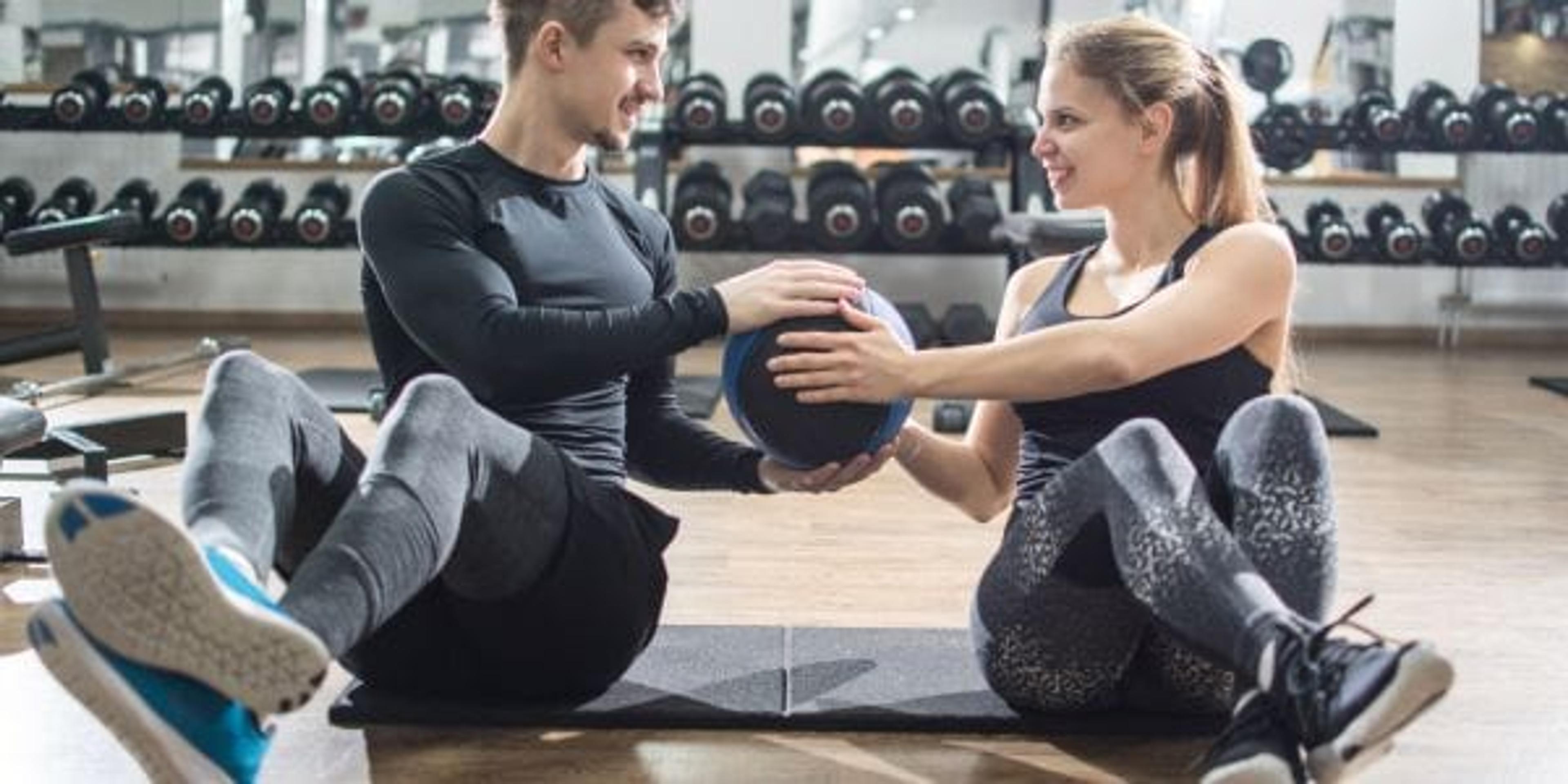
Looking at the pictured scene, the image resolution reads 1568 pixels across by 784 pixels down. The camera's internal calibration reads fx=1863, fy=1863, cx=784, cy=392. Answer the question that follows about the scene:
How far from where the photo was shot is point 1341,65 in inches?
248

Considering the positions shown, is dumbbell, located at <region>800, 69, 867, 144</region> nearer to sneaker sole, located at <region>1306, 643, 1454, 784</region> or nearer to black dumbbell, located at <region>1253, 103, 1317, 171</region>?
black dumbbell, located at <region>1253, 103, 1317, 171</region>

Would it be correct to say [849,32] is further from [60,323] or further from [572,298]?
[572,298]

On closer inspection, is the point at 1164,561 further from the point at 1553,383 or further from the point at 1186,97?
the point at 1553,383

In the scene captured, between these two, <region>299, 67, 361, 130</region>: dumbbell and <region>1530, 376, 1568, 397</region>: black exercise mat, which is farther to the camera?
<region>299, 67, 361, 130</region>: dumbbell

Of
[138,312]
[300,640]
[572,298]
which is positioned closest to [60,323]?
[138,312]

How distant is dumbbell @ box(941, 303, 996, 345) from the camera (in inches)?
213

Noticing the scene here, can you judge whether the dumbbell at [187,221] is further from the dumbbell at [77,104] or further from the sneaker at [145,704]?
the sneaker at [145,704]

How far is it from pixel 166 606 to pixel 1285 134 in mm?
4745

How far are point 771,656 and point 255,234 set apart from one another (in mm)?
3516

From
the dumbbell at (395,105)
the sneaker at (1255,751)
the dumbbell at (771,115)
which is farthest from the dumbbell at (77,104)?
the sneaker at (1255,751)

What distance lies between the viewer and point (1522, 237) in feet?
18.3

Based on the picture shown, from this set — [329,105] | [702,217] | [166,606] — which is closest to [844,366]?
[166,606]

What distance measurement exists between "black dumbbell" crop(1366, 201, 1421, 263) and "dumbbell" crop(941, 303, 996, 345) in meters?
1.18

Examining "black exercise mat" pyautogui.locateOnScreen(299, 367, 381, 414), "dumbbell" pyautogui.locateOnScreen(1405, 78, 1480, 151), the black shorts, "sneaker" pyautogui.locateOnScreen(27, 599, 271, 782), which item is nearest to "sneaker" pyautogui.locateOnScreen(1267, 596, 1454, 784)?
the black shorts
